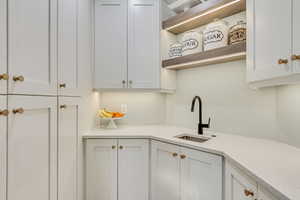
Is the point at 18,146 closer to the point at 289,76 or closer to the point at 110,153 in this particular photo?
the point at 110,153

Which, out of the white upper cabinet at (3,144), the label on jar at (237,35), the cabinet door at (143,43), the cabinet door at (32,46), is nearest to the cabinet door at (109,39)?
the cabinet door at (143,43)

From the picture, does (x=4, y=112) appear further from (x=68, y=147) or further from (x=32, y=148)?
(x=68, y=147)

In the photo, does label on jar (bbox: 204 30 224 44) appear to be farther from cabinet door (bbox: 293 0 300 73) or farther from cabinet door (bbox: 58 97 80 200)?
cabinet door (bbox: 58 97 80 200)

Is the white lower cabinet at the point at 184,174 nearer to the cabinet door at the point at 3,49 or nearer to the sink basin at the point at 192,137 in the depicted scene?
the sink basin at the point at 192,137

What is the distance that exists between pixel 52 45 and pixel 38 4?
219mm

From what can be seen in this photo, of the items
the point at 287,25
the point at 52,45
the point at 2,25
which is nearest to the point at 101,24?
the point at 52,45

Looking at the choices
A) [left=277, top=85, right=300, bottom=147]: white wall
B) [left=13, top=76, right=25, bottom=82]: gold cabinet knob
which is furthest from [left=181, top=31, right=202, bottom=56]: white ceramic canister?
[left=13, top=76, right=25, bottom=82]: gold cabinet knob

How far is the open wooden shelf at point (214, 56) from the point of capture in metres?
A: 1.34

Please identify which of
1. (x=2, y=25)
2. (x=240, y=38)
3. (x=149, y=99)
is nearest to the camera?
(x=2, y=25)

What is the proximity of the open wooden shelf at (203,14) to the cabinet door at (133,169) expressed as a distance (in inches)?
54.4

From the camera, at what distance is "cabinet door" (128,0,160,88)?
6.12 feet

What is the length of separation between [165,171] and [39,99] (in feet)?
3.86

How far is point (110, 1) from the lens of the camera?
1.85 m

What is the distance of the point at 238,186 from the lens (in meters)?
0.93
